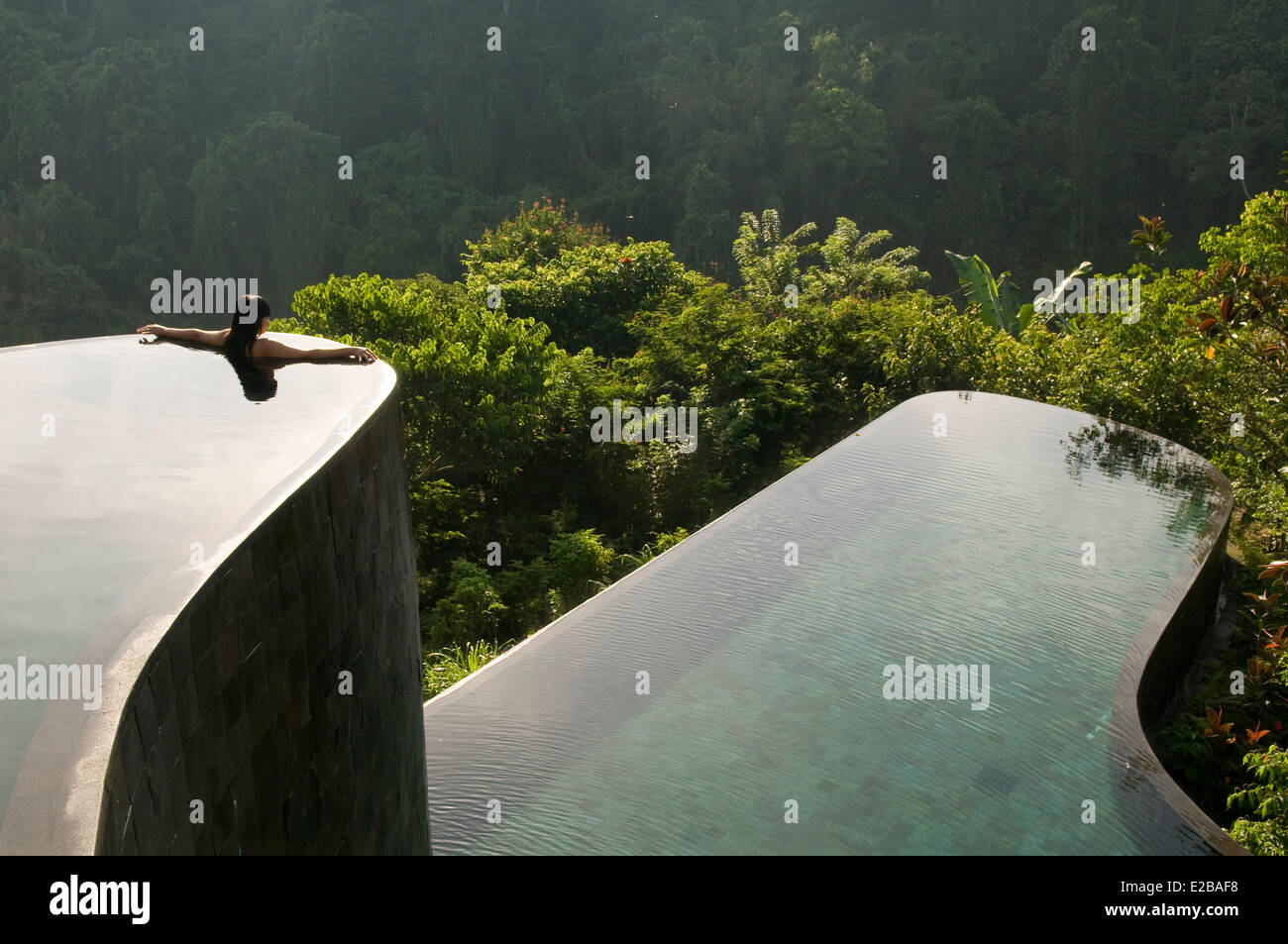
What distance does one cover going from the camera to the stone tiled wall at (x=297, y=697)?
1.99 metres

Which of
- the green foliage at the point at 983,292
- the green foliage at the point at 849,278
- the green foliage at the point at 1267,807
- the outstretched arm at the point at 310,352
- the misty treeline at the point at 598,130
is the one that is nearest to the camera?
the green foliage at the point at 1267,807

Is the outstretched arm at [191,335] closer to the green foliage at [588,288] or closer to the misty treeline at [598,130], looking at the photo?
the green foliage at [588,288]

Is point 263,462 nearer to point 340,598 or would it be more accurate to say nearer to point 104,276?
point 340,598

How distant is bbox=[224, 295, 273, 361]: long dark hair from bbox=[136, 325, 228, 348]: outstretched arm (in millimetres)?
254

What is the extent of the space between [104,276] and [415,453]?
87.4ft

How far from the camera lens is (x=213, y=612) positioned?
7.21 feet

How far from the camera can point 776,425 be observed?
11.9 m

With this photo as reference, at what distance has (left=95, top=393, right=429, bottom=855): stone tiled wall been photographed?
6.53 ft
